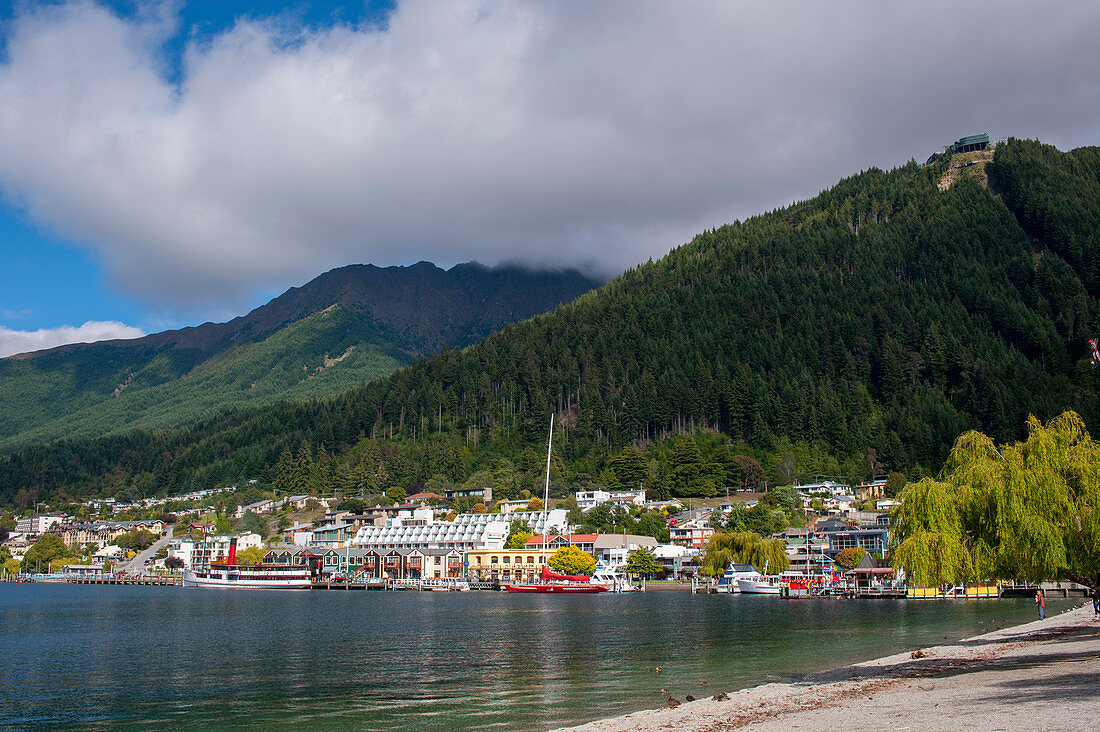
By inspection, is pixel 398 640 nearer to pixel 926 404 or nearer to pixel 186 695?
pixel 186 695

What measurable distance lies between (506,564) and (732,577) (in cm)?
4583

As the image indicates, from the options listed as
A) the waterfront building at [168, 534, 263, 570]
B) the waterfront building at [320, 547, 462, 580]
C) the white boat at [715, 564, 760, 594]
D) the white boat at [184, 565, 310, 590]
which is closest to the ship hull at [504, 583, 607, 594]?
the white boat at [715, 564, 760, 594]

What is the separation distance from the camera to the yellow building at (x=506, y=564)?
458 feet

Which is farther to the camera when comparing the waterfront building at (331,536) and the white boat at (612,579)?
the waterfront building at (331,536)

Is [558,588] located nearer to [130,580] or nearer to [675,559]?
[675,559]

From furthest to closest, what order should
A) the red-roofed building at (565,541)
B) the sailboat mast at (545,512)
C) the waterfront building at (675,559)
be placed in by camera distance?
the sailboat mast at (545,512)
the red-roofed building at (565,541)
the waterfront building at (675,559)

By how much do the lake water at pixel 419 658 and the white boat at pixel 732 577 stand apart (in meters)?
25.3

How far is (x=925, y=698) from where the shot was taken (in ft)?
82.2

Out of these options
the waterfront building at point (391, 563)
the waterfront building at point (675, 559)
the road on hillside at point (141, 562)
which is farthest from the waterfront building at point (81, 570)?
the waterfront building at point (675, 559)

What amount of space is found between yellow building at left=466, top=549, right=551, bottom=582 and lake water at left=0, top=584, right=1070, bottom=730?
5640cm

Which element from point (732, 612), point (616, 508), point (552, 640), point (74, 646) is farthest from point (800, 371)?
point (74, 646)

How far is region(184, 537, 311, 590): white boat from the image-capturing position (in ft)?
475

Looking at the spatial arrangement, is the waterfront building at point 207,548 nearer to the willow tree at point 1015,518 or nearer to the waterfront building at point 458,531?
the waterfront building at point 458,531

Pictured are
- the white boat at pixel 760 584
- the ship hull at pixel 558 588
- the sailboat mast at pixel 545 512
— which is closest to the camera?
the white boat at pixel 760 584
